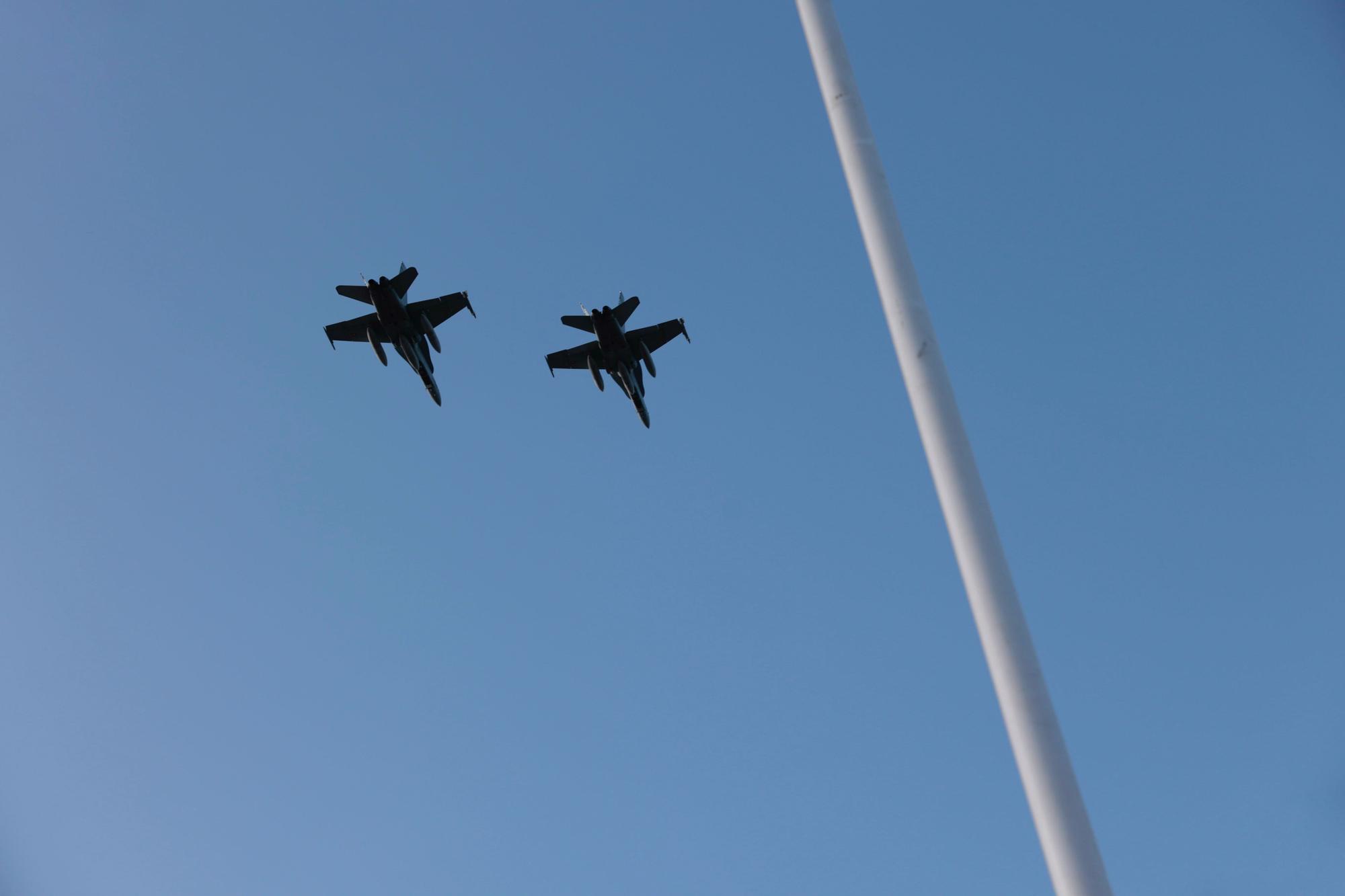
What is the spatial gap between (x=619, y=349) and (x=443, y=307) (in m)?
9.47

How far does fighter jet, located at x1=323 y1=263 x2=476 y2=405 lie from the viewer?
1785 inches

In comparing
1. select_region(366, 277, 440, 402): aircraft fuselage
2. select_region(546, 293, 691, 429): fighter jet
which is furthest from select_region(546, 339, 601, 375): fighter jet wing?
select_region(366, 277, 440, 402): aircraft fuselage

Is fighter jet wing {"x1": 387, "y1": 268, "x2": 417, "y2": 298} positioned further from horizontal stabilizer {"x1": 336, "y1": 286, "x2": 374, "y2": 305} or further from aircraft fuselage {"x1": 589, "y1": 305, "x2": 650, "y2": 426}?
aircraft fuselage {"x1": 589, "y1": 305, "x2": 650, "y2": 426}

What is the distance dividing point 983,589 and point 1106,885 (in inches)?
64.1

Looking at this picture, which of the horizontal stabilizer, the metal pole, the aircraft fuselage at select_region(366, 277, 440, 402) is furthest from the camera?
the horizontal stabilizer

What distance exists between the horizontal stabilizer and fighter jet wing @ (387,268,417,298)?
7.42 feet

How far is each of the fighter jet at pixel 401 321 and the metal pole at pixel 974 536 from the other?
39982 millimetres

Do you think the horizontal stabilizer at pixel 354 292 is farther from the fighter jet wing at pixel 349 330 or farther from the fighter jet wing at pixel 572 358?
the fighter jet wing at pixel 572 358

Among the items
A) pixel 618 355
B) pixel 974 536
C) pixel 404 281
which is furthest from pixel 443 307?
pixel 974 536

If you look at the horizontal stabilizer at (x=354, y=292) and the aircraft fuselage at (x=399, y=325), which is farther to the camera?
the horizontal stabilizer at (x=354, y=292)

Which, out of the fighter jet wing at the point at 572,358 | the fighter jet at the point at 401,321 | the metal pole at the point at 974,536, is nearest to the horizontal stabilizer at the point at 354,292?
the fighter jet at the point at 401,321

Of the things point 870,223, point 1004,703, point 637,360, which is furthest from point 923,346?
point 637,360

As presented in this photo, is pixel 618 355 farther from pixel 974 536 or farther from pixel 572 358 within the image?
pixel 974 536

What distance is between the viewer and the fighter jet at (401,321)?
45328 millimetres
